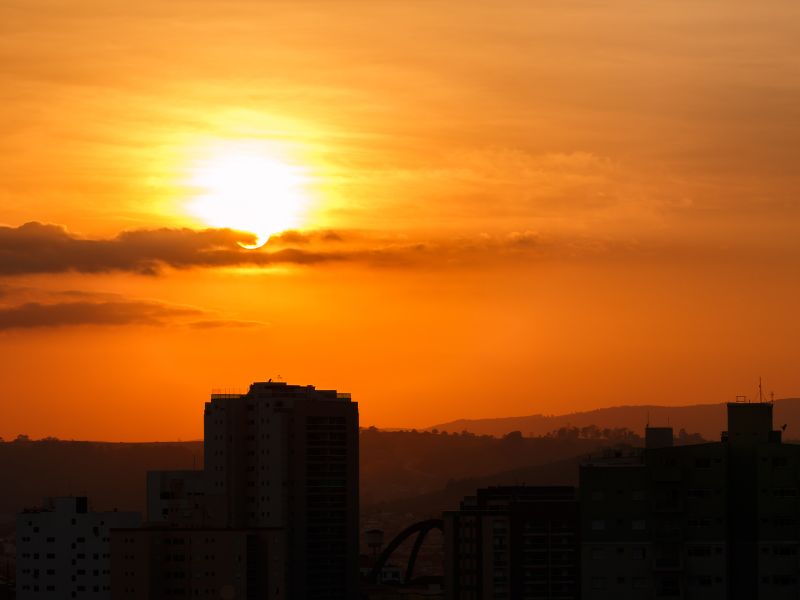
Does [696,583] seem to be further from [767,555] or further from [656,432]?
[656,432]

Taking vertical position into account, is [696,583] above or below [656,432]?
below

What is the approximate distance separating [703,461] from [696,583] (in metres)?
9.20

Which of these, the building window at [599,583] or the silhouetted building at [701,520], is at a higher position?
the silhouetted building at [701,520]

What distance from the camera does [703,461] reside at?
159125mm

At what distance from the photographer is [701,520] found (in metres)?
158

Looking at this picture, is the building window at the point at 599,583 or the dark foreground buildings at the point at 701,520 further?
the building window at the point at 599,583

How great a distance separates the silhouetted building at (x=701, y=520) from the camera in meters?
157

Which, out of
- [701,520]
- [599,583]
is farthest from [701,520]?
[599,583]

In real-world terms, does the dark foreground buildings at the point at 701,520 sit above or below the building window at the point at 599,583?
above

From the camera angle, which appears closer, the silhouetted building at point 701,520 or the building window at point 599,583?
the silhouetted building at point 701,520

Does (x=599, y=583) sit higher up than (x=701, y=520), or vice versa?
(x=701, y=520)

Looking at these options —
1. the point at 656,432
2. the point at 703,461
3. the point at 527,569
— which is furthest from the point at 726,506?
the point at 527,569

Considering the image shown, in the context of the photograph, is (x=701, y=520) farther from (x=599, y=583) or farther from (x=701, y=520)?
(x=599, y=583)

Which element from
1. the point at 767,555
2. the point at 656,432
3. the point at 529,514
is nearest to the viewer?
the point at 767,555
